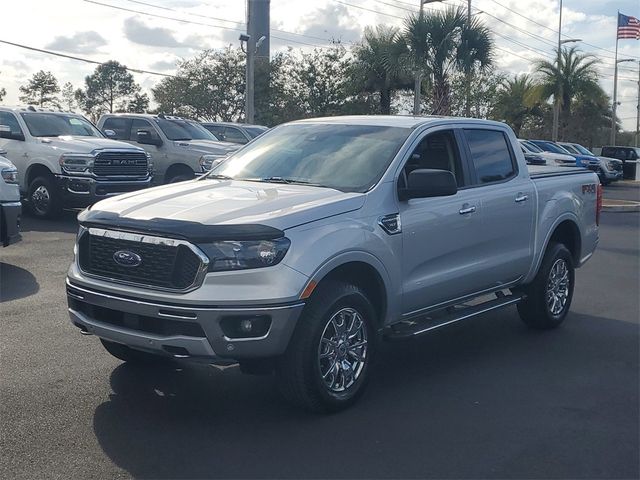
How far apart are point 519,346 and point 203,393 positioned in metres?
3.00

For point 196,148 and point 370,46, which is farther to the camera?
point 370,46

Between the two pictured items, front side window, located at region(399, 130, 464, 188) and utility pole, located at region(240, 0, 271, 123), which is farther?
utility pole, located at region(240, 0, 271, 123)

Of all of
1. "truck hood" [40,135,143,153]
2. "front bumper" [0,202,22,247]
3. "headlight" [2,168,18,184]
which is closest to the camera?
"front bumper" [0,202,22,247]

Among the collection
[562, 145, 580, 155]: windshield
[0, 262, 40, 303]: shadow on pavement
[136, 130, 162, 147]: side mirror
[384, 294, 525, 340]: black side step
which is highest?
[136, 130, 162, 147]: side mirror

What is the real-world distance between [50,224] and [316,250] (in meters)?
10.1

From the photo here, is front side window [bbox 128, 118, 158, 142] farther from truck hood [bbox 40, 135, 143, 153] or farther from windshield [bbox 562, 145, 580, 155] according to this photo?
windshield [bbox 562, 145, 580, 155]

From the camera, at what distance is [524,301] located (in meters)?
7.59

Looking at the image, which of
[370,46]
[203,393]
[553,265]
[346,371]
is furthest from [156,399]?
[370,46]

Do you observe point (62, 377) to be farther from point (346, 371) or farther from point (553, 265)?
point (553, 265)

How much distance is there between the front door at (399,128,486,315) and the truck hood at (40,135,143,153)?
29.8ft

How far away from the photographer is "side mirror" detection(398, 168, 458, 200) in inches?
222

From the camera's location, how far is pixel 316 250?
4.96 metres

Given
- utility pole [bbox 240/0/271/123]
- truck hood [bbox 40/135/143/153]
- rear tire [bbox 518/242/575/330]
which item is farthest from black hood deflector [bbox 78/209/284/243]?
utility pole [bbox 240/0/271/123]

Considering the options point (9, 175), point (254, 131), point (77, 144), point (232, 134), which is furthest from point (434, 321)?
point (254, 131)
